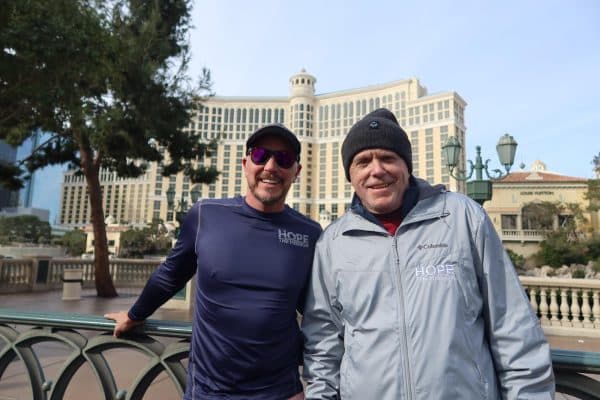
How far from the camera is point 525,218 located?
108 ft

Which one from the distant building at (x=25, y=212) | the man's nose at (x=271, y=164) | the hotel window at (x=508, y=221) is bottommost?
the man's nose at (x=271, y=164)

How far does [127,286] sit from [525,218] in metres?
32.8

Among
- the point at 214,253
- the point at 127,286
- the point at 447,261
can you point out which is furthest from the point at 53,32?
the point at 127,286

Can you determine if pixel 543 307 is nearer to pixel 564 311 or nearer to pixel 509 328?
pixel 564 311

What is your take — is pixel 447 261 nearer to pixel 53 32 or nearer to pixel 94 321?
pixel 94 321

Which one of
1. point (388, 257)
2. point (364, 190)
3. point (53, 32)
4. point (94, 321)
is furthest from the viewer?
point (53, 32)

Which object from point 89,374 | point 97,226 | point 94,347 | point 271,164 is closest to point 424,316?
Answer: point 271,164

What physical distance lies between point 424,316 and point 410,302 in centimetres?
6

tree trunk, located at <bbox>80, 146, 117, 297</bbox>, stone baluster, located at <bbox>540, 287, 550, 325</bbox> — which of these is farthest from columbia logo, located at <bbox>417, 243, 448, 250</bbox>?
tree trunk, located at <bbox>80, 146, 117, 297</bbox>

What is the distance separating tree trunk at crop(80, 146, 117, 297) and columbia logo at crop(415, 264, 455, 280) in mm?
11572

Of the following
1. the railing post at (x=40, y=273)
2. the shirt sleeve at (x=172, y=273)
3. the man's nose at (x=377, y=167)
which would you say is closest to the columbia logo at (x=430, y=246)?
the man's nose at (x=377, y=167)

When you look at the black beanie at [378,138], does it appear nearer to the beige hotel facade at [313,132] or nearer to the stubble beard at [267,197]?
the stubble beard at [267,197]

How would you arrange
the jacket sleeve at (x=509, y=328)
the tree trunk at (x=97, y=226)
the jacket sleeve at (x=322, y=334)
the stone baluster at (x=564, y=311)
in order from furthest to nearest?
1. the tree trunk at (x=97, y=226)
2. the stone baluster at (x=564, y=311)
3. the jacket sleeve at (x=322, y=334)
4. the jacket sleeve at (x=509, y=328)

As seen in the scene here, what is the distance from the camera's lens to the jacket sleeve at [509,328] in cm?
99
